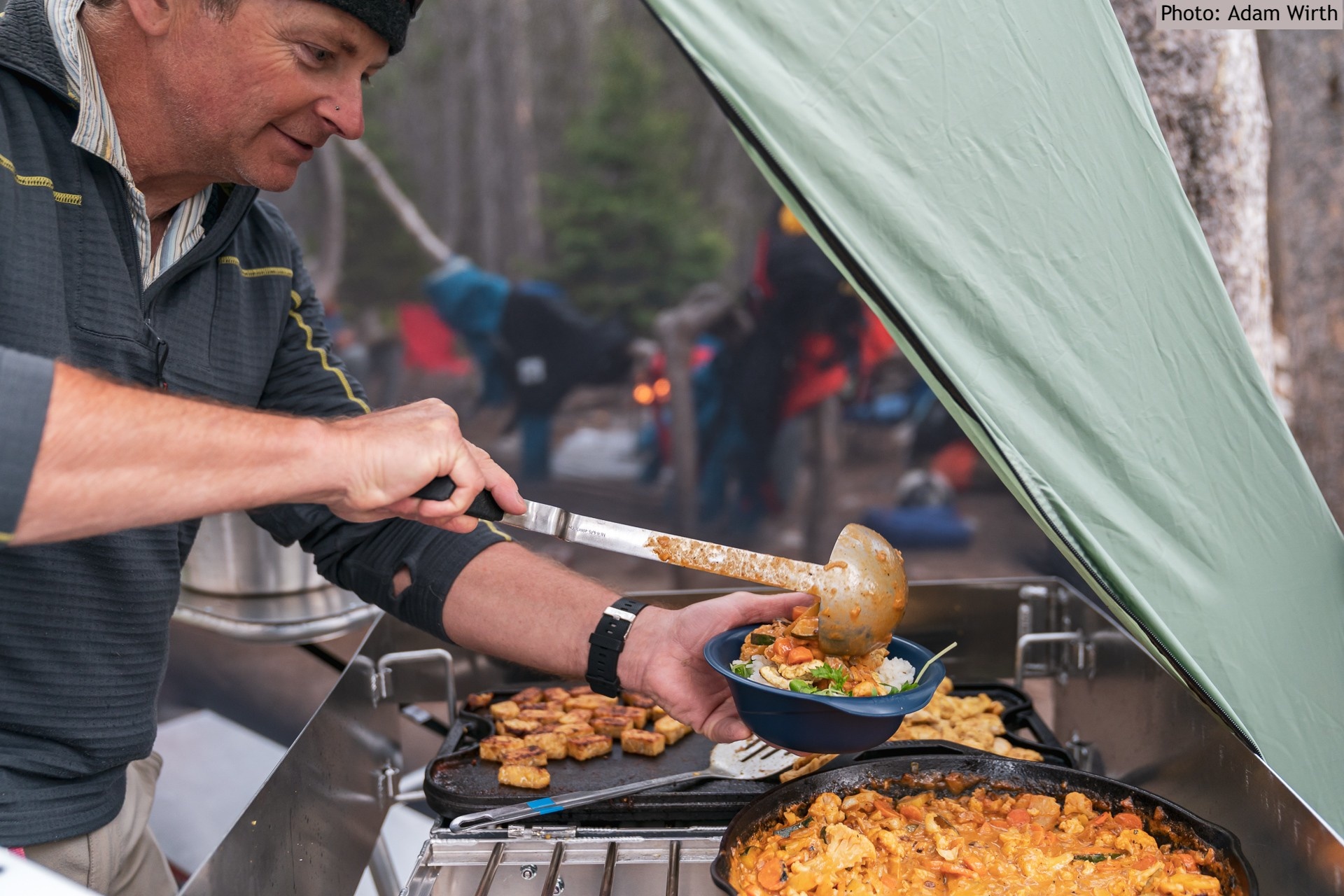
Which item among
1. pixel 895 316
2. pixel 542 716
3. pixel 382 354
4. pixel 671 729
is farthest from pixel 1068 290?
pixel 382 354

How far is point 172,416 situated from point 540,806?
3.20 feet

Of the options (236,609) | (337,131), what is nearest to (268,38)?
(337,131)

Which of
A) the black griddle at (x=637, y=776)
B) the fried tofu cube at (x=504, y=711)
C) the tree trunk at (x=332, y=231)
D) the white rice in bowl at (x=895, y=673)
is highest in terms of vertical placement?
the tree trunk at (x=332, y=231)

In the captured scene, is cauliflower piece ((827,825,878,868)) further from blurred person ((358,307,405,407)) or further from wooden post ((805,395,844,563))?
blurred person ((358,307,405,407))

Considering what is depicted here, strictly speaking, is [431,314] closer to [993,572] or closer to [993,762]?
[993,572]

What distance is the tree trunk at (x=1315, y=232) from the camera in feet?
12.7

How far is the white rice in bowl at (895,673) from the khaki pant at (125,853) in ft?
4.40

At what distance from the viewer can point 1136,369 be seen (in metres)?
1.75

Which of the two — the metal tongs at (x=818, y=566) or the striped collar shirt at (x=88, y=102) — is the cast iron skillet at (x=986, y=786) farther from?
the striped collar shirt at (x=88, y=102)

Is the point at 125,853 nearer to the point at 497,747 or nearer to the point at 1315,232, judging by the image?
the point at 497,747

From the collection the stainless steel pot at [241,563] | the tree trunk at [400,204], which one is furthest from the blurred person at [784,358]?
the stainless steel pot at [241,563]

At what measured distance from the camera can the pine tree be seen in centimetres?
630

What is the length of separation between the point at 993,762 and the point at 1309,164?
3.33 metres

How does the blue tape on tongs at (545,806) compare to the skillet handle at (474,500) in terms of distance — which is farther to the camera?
the blue tape on tongs at (545,806)
